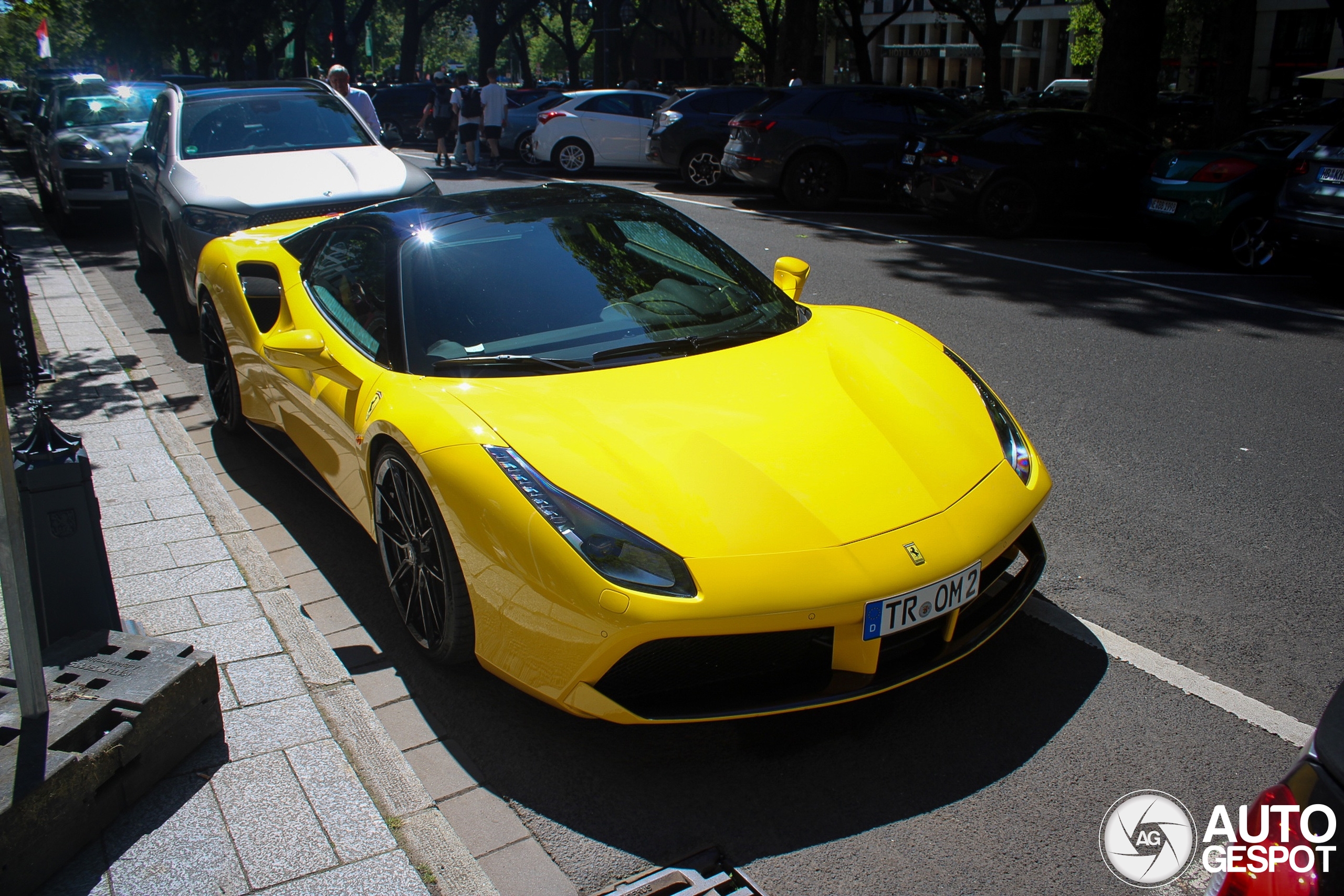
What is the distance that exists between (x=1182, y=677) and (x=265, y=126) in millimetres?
7892

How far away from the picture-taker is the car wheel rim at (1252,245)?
31.7ft

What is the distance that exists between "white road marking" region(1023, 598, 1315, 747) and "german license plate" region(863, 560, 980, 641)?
2.66 ft

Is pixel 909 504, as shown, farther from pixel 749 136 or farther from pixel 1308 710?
pixel 749 136

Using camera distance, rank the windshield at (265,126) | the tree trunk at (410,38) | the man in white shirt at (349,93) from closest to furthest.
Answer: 1. the windshield at (265,126)
2. the man in white shirt at (349,93)
3. the tree trunk at (410,38)

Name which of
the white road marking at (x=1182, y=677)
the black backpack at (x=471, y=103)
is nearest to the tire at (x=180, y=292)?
the white road marking at (x=1182, y=677)

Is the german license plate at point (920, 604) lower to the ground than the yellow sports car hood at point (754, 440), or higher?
lower

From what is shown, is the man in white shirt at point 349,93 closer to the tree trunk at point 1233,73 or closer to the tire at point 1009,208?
the tire at point 1009,208

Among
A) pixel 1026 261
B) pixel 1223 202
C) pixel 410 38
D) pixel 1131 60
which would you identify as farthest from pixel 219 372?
pixel 410 38

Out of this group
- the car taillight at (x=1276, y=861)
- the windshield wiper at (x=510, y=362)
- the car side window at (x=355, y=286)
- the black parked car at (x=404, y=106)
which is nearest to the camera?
the car taillight at (x=1276, y=861)

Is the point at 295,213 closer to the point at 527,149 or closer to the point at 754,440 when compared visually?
the point at 754,440

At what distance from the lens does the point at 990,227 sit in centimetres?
1180

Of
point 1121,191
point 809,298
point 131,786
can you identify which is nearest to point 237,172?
point 809,298

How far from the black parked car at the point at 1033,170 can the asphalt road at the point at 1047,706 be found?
577 cm

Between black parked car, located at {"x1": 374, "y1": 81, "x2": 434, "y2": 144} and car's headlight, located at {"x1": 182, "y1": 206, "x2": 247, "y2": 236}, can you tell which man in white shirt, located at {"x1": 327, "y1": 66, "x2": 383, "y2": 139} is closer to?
car's headlight, located at {"x1": 182, "y1": 206, "x2": 247, "y2": 236}
